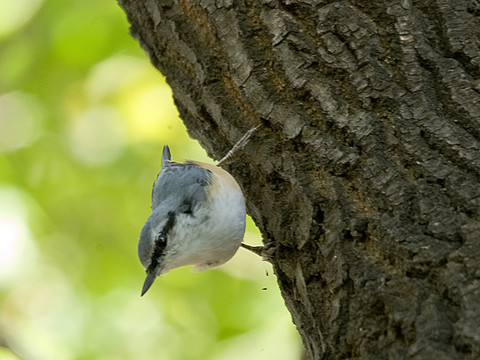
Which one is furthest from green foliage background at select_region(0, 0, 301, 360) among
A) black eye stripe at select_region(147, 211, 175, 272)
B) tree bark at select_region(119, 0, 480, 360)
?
tree bark at select_region(119, 0, 480, 360)

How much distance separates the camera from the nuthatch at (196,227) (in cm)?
284

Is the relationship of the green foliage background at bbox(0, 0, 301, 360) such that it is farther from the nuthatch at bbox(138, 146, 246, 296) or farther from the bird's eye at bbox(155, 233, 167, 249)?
the bird's eye at bbox(155, 233, 167, 249)

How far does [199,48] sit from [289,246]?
106 centimetres

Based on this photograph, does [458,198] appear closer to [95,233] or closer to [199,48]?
[199,48]

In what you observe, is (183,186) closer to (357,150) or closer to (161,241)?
(161,241)

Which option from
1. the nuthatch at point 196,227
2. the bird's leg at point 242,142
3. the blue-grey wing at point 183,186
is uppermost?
the bird's leg at point 242,142

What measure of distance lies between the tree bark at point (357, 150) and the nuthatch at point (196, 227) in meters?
0.25

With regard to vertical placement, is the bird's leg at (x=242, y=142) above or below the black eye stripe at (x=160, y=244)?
above

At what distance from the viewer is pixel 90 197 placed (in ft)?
15.0

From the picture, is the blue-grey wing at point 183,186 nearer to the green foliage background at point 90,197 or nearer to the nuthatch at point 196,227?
the nuthatch at point 196,227

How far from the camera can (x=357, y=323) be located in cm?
172

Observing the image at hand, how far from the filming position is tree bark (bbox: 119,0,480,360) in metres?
1.64

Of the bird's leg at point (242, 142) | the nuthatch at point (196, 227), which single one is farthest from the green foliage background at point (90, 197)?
Answer: the bird's leg at point (242, 142)

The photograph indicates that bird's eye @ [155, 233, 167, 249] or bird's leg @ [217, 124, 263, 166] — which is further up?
bird's leg @ [217, 124, 263, 166]
